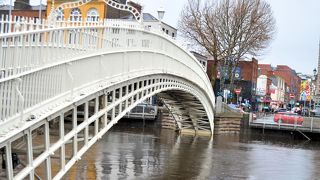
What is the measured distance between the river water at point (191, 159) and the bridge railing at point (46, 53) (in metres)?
4.91

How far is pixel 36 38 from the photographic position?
994 cm

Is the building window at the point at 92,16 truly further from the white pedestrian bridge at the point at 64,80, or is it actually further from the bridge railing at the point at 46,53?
the bridge railing at the point at 46,53

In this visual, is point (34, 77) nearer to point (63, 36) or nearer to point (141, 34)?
point (63, 36)

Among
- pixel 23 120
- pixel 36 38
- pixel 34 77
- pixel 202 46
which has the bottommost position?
pixel 23 120

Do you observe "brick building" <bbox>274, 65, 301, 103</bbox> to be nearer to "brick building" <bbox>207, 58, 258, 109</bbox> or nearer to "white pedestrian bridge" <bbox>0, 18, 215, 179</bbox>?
"brick building" <bbox>207, 58, 258, 109</bbox>

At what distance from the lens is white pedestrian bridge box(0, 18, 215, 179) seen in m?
8.98

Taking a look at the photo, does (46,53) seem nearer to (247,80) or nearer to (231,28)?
(231,28)

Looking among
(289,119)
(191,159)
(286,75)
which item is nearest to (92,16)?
(191,159)

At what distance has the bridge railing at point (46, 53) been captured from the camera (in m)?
8.83

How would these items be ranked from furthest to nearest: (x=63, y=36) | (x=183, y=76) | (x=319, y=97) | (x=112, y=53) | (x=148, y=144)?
(x=319, y=97) → (x=148, y=144) → (x=183, y=76) → (x=112, y=53) → (x=63, y=36)

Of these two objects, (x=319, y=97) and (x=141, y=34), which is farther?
(x=319, y=97)

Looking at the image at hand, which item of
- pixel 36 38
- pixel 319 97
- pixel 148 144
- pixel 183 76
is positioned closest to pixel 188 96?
pixel 148 144

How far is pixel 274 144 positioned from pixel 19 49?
99.3 feet

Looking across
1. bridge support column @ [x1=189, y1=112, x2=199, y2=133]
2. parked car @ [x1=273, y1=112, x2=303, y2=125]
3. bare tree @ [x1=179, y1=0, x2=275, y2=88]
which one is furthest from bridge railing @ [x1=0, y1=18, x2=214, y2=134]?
bare tree @ [x1=179, y1=0, x2=275, y2=88]
